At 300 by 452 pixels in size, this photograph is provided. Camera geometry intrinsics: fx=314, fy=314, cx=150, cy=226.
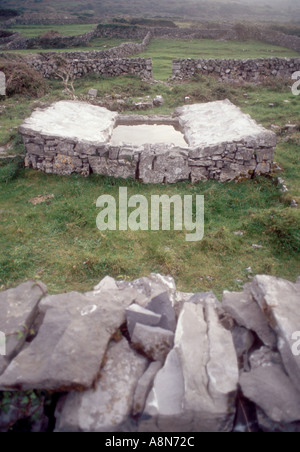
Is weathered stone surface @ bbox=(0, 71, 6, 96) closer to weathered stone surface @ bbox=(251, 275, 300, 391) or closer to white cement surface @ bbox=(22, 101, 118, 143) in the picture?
white cement surface @ bbox=(22, 101, 118, 143)

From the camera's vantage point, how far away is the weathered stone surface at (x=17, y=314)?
3451 mm

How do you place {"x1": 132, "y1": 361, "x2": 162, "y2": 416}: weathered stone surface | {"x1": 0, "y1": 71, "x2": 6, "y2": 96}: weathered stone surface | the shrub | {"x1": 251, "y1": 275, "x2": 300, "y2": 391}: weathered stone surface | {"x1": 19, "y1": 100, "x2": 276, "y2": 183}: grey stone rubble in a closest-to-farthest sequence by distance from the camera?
{"x1": 132, "y1": 361, "x2": 162, "y2": 416}: weathered stone surface, {"x1": 251, "y1": 275, "x2": 300, "y2": 391}: weathered stone surface, {"x1": 19, "y1": 100, "x2": 276, "y2": 183}: grey stone rubble, {"x1": 0, "y1": 71, "x2": 6, "y2": 96}: weathered stone surface, the shrub

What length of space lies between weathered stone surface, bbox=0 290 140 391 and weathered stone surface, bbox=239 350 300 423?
4.96 feet

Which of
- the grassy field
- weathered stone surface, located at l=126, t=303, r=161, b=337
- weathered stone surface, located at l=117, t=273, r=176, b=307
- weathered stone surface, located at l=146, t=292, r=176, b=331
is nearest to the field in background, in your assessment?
the grassy field

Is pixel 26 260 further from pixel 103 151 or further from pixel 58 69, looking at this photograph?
pixel 58 69

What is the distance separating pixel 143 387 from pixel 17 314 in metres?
1.76

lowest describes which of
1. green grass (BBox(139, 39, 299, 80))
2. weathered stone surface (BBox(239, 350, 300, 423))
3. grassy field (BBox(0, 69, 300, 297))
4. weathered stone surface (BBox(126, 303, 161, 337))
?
grassy field (BBox(0, 69, 300, 297))

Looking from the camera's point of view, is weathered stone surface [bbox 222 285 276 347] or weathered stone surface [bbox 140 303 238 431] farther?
weathered stone surface [bbox 222 285 276 347]

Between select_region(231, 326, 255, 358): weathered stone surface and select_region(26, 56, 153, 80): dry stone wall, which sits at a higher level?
select_region(26, 56, 153, 80): dry stone wall

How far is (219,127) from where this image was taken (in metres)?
10.3

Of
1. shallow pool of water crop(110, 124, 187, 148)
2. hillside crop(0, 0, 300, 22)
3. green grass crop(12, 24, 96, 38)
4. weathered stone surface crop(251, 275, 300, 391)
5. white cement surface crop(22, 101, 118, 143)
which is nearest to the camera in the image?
weathered stone surface crop(251, 275, 300, 391)

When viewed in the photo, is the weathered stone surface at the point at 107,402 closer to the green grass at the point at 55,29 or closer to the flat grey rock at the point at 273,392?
the flat grey rock at the point at 273,392

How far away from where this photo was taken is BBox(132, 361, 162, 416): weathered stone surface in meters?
3.00

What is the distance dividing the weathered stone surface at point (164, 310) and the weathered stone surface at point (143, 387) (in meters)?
0.48
